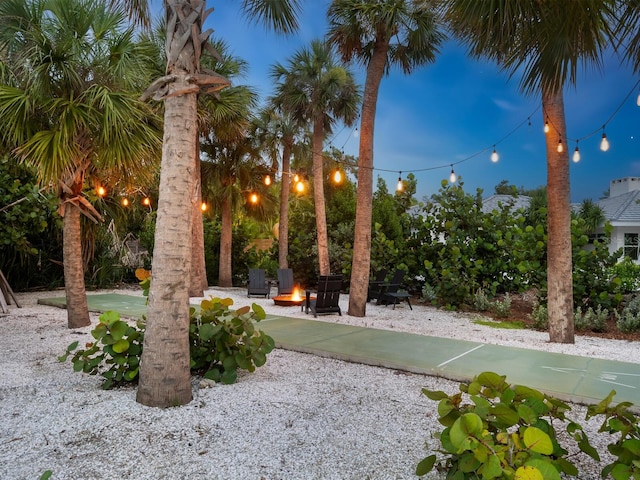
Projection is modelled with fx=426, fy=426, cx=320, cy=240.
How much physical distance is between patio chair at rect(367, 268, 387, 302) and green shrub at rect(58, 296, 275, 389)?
716cm

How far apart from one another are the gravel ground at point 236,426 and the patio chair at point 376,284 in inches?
243

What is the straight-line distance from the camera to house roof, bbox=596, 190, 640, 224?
56.5 feet

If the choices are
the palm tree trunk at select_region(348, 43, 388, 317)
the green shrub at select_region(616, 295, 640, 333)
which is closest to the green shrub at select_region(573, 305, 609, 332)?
the green shrub at select_region(616, 295, 640, 333)

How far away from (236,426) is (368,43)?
27.9ft

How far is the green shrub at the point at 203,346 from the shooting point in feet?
13.1

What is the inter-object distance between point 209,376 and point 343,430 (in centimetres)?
168

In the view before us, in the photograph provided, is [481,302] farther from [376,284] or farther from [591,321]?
[376,284]

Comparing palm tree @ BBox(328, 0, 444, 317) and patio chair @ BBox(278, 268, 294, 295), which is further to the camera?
patio chair @ BBox(278, 268, 294, 295)

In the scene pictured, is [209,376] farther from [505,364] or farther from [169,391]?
[505,364]

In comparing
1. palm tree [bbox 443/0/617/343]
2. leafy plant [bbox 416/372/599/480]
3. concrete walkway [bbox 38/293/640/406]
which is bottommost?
concrete walkway [bbox 38/293/640/406]

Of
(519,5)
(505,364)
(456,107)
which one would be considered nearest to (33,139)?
(519,5)

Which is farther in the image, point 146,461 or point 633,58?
point 633,58

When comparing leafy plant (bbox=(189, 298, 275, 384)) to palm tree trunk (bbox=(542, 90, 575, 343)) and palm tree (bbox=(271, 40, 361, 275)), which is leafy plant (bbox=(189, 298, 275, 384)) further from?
palm tree (bbox=(271, 40, 361, 275))

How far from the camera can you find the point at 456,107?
46.0 metres
